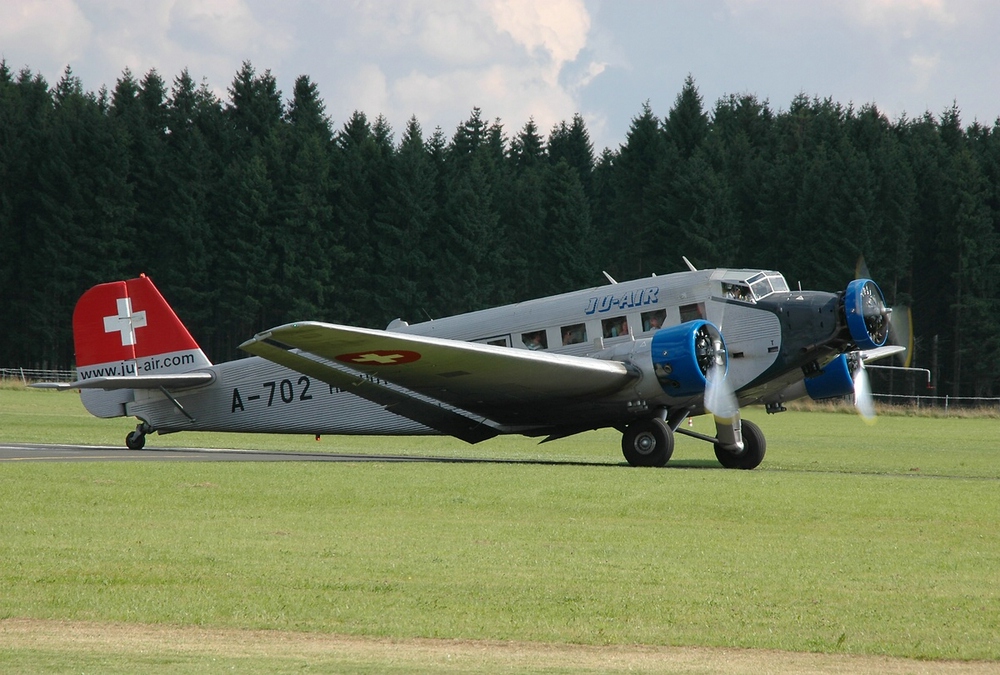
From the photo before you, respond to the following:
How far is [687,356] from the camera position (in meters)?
20.3

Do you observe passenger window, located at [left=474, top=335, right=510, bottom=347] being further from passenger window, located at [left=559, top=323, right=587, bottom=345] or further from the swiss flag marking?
the swiss flag marking

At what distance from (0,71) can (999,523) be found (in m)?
116

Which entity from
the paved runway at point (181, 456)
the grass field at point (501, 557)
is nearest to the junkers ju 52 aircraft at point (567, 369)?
the paved runway at point (181, 456)

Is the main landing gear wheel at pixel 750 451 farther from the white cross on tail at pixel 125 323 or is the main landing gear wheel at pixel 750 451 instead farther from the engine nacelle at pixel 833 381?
the white cross on tail at pixel 125 323

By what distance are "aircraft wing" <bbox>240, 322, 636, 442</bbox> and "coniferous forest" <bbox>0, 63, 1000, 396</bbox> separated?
167ft

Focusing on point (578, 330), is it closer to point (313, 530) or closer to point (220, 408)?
point (220, 408)

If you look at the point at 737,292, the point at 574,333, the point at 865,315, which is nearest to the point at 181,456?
the point at 574,333

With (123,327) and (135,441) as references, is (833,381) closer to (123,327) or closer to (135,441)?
(135,441)

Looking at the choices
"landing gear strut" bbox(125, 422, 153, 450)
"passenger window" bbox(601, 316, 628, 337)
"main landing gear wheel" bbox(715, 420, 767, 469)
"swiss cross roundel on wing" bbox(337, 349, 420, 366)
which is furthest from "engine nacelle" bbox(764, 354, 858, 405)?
"landing gear strut" bbox(125, 422, 153, 450)

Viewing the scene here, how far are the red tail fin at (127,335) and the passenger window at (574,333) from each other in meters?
8.35

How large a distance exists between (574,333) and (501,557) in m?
11.7

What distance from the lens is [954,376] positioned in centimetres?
6781

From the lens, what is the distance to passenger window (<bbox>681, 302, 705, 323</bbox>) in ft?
71.6

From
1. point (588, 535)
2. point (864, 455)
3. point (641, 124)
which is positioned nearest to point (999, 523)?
point (588, 535)
